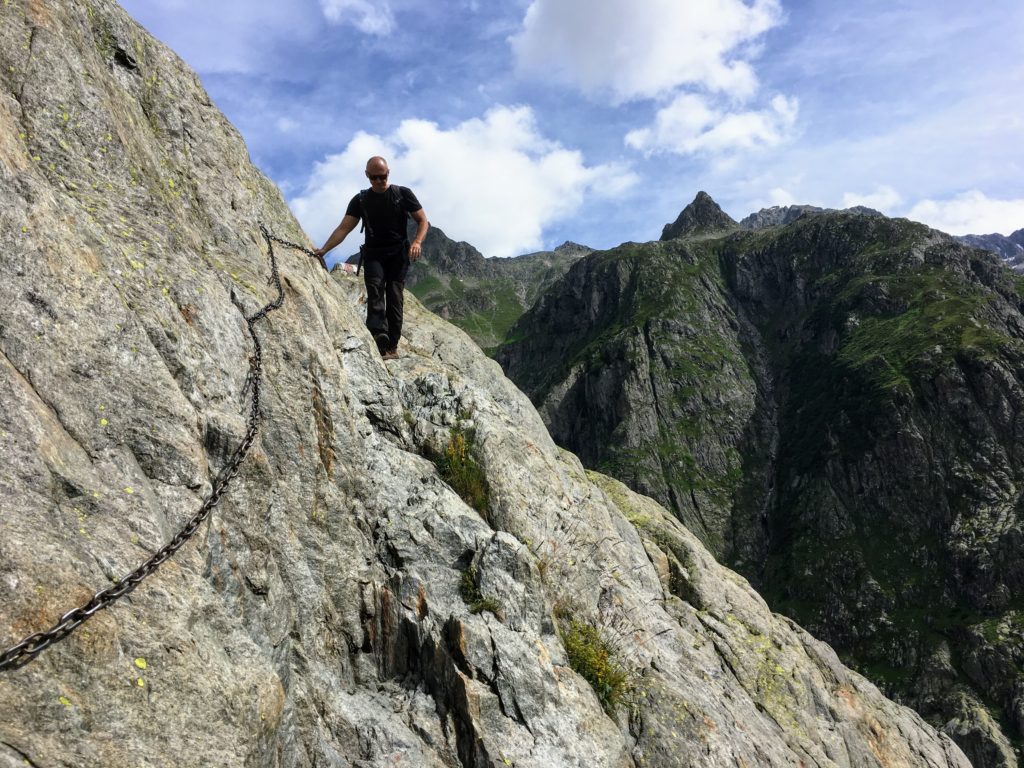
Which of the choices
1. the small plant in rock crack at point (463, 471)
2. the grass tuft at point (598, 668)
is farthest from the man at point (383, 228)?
the grass tuft at point (598, 668)

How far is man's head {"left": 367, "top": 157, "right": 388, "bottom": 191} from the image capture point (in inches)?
616

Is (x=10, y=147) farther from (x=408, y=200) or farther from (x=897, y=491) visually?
(x=897, y=491)

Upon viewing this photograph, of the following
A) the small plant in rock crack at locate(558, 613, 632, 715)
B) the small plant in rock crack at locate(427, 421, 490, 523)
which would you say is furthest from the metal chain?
the small plant in rock crack at locate(558, 613, 632, 715)

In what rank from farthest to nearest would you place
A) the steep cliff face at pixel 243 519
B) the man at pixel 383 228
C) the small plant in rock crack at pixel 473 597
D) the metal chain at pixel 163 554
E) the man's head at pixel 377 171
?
the man at pixel 383 228 < the man's head at pixel 377 171 < the small plant in rock crack at pixel 473 597 < the steep cliff face at pixel 243 519 < the metal chain at pixel 163 554

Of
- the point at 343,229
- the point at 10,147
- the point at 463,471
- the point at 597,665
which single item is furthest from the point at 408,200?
the point at 597,665

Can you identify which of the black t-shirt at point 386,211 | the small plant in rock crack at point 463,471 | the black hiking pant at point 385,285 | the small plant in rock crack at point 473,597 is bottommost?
the small plant in rock crack at point 473,597

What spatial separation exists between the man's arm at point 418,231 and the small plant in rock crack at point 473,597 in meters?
8.84

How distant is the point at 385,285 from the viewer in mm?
17906

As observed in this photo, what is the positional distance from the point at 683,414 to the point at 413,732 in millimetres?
196461

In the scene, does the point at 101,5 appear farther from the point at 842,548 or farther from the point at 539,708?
the point at 842,548

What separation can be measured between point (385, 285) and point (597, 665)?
1214 cm

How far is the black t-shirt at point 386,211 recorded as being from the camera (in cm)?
1627

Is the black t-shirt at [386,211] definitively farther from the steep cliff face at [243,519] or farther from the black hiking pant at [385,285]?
the steep cliff face at [243,519]

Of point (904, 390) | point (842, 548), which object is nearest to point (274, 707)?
point (842, 548)
